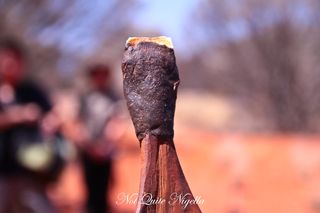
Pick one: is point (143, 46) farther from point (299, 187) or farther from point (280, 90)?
point (280, 90)

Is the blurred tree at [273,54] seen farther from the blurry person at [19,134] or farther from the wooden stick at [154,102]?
the wooden stick at [154,102]

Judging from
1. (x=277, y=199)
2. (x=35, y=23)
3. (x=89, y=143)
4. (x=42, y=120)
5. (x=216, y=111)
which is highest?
(x=216, y=111)

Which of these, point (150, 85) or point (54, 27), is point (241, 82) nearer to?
point (54, 27)

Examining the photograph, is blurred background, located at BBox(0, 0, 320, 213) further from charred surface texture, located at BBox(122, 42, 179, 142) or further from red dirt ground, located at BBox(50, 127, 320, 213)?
charred surface texture, located at BBox(122, 42, 179, 142)

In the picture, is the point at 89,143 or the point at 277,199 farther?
the point at 277,199

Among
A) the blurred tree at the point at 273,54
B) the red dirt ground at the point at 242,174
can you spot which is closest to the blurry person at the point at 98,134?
the red dirt ground at the point at 242,174

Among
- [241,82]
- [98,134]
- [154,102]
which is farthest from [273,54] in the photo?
[154,102]

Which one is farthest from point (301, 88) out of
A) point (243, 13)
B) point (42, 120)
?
point (42, 120)

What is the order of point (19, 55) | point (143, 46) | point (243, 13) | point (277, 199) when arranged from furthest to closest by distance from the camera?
point (243, 13) → point (277, 199) → point (19, 55) → point (143, 46)
